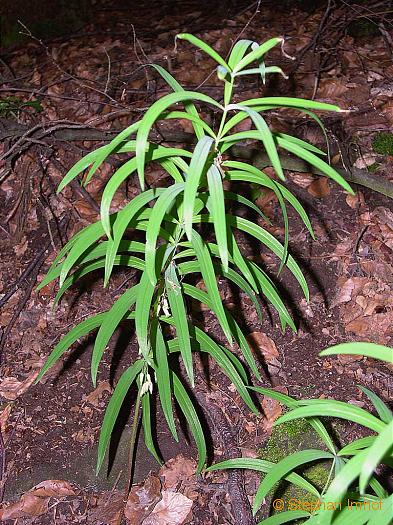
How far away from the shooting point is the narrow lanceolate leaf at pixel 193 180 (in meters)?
1.11

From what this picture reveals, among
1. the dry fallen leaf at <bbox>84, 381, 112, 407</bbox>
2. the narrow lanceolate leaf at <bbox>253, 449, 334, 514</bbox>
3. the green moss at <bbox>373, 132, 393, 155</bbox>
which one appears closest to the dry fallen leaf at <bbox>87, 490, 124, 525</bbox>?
the dry fallen leaf at <bbox>84, 381, 112, 407</bbox>

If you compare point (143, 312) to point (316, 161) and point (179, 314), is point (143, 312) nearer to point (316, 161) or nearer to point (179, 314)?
point (179, 314)

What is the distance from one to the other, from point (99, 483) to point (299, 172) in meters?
2.19

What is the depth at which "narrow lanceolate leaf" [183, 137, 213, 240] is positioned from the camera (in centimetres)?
111

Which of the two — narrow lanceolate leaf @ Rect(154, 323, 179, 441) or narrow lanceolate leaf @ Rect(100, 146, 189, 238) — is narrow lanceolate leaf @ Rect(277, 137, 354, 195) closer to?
narrow lanceolate leaf @ Rect(100, 146, 189, 238)

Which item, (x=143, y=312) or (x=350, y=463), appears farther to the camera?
(x=143, y=312)

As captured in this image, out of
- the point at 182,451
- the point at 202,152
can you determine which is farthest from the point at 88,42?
the point at 202,152

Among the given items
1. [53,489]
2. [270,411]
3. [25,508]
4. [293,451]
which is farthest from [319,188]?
[25,508]

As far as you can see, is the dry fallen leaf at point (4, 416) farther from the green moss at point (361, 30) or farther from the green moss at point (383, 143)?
the green moss at point (361, 30)

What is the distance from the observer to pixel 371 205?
319cm

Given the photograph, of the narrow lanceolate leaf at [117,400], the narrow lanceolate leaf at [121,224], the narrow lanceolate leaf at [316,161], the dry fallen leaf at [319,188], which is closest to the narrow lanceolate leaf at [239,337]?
the narrow lanceolate leaf at [117,400]

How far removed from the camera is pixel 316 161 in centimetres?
120

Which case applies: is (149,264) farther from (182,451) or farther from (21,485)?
(21,485)

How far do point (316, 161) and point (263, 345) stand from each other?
1687mm
